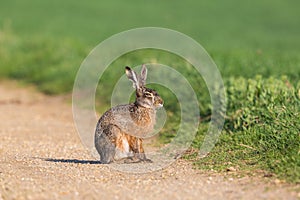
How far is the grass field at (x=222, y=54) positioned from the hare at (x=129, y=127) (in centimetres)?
73

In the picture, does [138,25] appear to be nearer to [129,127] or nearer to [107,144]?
[129,127]

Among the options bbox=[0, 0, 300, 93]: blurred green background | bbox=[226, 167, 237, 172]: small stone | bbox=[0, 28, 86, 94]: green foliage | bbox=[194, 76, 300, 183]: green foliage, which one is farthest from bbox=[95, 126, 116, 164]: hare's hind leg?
bbox=[0, 28, 86, 94]: green foliage

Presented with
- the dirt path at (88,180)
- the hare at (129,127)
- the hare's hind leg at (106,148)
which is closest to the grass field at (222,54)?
the dirt path at (88,180)

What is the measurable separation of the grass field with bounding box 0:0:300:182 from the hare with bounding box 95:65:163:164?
2.39 feet

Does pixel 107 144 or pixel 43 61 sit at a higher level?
pixel 43 61

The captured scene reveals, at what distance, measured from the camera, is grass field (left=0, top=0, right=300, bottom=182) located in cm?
761

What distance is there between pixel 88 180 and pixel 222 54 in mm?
8786

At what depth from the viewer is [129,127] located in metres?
7.48

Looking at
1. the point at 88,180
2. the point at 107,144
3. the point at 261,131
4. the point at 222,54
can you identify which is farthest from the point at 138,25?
the point at 88,180

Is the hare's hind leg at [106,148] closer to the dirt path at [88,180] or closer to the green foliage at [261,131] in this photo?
the dirt path at [88,180]

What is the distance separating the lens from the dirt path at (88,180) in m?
6.12

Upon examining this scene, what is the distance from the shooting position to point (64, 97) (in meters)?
14.0

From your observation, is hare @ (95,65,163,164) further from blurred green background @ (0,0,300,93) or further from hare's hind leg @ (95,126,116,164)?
blurred green background @ (0,0,300,93)

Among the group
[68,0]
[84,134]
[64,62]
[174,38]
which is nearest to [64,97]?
[64,62]
